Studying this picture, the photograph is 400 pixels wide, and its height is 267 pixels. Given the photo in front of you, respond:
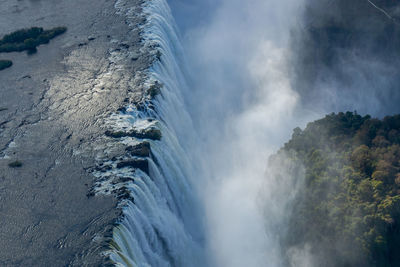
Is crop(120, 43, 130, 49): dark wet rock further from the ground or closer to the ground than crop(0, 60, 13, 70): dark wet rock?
closer to the ground

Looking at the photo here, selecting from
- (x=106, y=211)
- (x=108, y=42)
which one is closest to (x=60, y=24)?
(x=108, y=42)

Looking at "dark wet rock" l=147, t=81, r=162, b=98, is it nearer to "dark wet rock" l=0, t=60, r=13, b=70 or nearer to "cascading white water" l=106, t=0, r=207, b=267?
"cascading white water" l=106, t=0, r=207, b=267

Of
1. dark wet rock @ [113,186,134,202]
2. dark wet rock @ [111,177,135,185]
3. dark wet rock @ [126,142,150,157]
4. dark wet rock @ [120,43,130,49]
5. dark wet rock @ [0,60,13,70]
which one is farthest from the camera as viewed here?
dark wet rock @ [120,43,130,49]

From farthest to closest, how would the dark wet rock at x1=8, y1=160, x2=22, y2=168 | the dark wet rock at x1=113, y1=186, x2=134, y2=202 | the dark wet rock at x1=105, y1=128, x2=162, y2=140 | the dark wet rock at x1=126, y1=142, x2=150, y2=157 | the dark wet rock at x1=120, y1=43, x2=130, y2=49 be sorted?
the dark wet rock at x1=120, y1=43, x2=130, y2=49, the dark wet rock at x1=105, y1=128, x2=162, y2=140, the dark wet rock at x1=126, y1=142, x2=150, y2=157, the dark wet rock at x1=8, y1=160, x2=22, y2=168, the dark wet rock at x1=113, y1=186, x2=134, y2=202

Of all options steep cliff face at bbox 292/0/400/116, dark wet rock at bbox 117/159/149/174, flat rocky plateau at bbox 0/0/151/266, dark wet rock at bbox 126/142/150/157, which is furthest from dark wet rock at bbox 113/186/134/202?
steep cliff face at bbox 292/0/400/116

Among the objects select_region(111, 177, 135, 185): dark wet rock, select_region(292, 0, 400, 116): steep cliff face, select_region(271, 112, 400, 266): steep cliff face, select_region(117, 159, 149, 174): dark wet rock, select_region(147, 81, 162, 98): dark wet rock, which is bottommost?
select_region(271, 112, 400, 266): steep cliff face

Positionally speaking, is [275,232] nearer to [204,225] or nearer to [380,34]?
[204,225]

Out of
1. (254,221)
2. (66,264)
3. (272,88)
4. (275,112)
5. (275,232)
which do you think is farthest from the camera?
(272,88)
